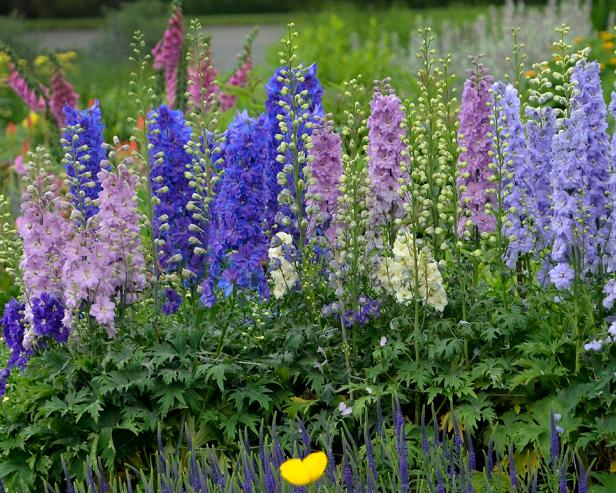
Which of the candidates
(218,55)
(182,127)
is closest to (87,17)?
(218,55)

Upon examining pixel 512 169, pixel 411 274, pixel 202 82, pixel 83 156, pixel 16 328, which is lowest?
pixel 16 328

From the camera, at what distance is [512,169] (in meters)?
4.70

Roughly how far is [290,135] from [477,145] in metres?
0.90

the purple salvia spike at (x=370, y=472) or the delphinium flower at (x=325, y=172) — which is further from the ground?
the delphinium flower at (x=325, y=172)

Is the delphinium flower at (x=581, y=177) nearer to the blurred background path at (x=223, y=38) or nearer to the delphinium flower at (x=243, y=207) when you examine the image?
the delphinium flower at (x=243, y=207)

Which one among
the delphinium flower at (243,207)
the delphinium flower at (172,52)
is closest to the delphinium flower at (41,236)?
the delphinium flower at (243,207)

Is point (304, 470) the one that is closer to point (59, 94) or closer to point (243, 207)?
point (243, 207)

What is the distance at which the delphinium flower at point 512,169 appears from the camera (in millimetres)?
4617

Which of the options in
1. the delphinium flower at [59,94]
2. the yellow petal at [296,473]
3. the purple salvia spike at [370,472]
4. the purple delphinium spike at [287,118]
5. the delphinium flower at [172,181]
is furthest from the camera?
the delphinium flower at [59,94]

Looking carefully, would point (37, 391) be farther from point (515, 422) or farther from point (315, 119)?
point (515, 422)

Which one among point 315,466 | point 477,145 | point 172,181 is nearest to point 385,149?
point 477,145

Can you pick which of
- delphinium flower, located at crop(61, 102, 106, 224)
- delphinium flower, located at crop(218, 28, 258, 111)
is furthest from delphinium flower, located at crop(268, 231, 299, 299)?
delphinium flower, located at crop(218, 28, 258, 111)

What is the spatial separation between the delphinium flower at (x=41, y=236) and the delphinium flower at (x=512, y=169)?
201 centimetres

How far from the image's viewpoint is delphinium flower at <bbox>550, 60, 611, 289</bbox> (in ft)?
14.0
